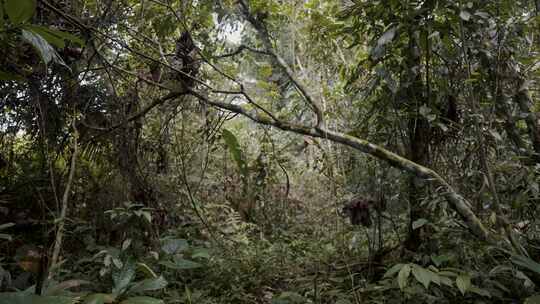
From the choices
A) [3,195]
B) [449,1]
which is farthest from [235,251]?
[449,1]

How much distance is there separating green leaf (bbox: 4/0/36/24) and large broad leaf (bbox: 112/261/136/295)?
98 cm

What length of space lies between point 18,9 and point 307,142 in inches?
102

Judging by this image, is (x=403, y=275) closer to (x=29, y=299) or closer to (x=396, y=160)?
(x=396, y=160)

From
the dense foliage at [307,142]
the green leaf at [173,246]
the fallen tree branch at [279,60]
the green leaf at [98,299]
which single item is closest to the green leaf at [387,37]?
the dense foliage at [307,142]

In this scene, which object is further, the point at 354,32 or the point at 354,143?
the point at 354,32

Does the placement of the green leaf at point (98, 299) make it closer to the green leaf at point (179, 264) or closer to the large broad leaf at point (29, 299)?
the large broad leaf at point (29, 299)

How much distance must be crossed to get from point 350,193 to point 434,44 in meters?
1.42

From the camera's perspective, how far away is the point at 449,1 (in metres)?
2.02

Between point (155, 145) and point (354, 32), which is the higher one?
point (354, 32)

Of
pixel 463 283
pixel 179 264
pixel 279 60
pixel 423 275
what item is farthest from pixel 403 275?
pixel 279 60

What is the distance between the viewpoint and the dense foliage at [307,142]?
1.97 m

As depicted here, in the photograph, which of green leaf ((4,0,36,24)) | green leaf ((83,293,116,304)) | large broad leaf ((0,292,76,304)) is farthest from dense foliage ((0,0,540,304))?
green leaf ((4,0,36,24))

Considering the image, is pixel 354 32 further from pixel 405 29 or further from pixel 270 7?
pixel 270 7

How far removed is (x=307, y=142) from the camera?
10.6 ft
